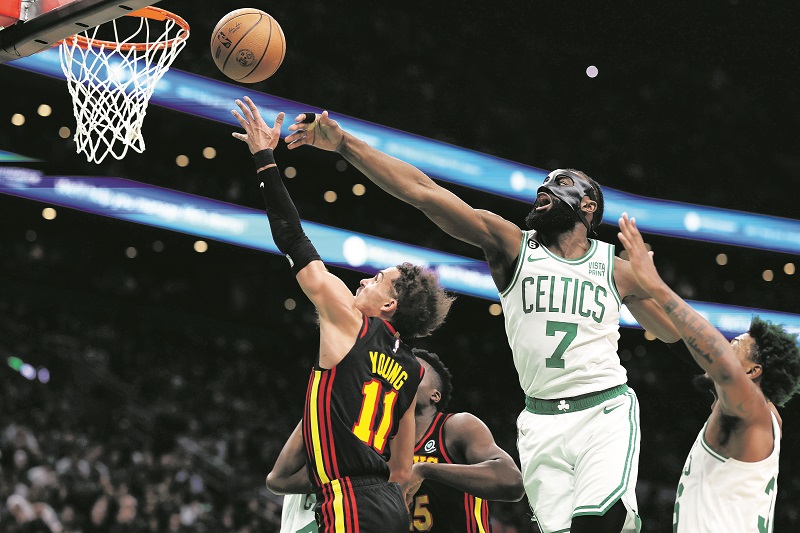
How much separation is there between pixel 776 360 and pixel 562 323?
0.96 m

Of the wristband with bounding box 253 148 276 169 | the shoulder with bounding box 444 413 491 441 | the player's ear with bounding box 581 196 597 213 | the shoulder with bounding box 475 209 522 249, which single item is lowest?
the shoulder with bounding box 444 413 491 441

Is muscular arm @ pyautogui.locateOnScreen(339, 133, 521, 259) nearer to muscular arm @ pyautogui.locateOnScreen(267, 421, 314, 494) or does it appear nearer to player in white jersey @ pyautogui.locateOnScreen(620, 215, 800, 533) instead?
player in white jersey @ pyautogui.locateOnScreen(620, 215, 800, 533)

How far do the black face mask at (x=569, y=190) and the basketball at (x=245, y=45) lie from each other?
159 cm

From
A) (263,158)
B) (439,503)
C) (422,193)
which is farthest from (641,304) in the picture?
(263,158)

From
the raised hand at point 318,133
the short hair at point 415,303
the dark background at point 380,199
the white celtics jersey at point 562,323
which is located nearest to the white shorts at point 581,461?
the white celtics jersey at point 562,323

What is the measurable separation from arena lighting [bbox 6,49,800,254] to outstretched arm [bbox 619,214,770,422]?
11.2 meters

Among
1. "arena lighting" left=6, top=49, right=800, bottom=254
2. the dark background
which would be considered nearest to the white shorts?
the dark background

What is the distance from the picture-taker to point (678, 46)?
63.4 feet

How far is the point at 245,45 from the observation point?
522 cm

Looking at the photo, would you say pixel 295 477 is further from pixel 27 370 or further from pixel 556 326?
pixel 27 370

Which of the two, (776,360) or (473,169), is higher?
(473,169)

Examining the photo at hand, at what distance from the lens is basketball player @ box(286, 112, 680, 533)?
4410 mm

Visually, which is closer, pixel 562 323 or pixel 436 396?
pixel 562 323

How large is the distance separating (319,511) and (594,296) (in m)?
1.61
